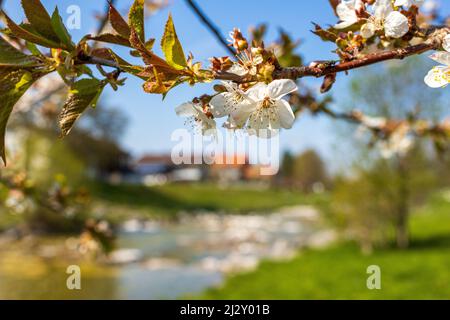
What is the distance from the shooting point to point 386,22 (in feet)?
1.78

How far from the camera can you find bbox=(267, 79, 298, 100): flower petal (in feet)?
1.44

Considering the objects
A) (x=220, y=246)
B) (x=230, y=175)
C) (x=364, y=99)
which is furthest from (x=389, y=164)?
(x=230, y=175)

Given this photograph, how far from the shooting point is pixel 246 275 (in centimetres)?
577

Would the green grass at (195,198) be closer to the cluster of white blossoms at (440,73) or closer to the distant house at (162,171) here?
the distant house at (162,171)

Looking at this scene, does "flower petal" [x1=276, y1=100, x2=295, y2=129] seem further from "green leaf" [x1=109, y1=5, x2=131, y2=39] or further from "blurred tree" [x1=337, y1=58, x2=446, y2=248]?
"blurred tree" [x1=337, y1=58, x2=446, y2=248]

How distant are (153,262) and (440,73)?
6.88 m

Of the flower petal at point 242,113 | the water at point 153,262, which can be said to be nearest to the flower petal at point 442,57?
the flower petal at point 242,113

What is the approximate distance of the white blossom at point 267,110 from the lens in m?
0.45

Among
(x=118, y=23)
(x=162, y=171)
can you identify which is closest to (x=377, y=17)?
→ (x=118, y=23)

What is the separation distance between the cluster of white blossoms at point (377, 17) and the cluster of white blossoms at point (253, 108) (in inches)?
7.0

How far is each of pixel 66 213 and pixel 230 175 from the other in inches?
1077
